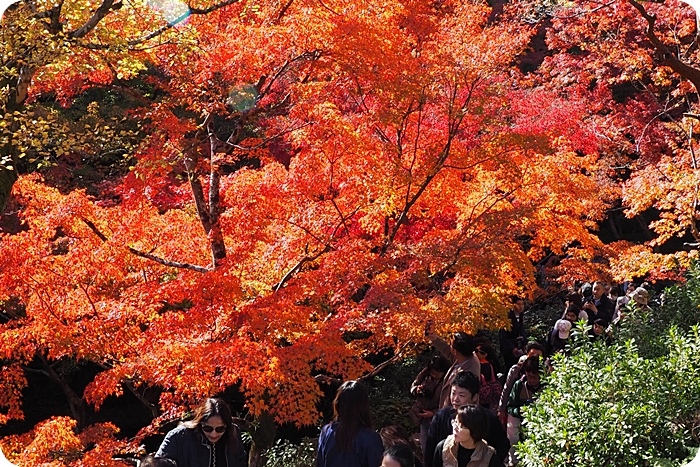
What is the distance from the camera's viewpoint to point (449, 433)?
176 inches

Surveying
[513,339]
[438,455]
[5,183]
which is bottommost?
[513,339]

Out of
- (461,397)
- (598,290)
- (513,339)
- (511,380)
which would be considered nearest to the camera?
(461,397)

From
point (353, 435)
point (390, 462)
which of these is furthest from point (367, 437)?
point (390, 462)

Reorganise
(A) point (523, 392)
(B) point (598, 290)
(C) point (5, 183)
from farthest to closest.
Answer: (B) point (598, 290), (C) point (5, 183), (A) point (523, 392)

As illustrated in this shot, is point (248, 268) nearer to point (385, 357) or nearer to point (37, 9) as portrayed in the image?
point (37, 9)

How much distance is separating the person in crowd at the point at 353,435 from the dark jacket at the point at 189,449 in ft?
2.00

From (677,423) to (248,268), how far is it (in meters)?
5.22

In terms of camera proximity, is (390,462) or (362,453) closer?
(390,462)

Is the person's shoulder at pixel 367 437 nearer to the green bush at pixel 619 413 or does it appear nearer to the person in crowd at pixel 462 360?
the green bush at pixel 619 413

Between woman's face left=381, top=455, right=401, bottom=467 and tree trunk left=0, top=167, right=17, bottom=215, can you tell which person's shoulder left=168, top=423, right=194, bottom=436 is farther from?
tree trunk left=0, top=167, right=17, bottom=215

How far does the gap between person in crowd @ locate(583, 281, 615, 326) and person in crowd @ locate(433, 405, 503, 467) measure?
6.27 meters

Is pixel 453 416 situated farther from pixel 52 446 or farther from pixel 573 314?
pixel 573 314

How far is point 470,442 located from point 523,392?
214 cm

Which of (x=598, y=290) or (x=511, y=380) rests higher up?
(x=511, y=380)
